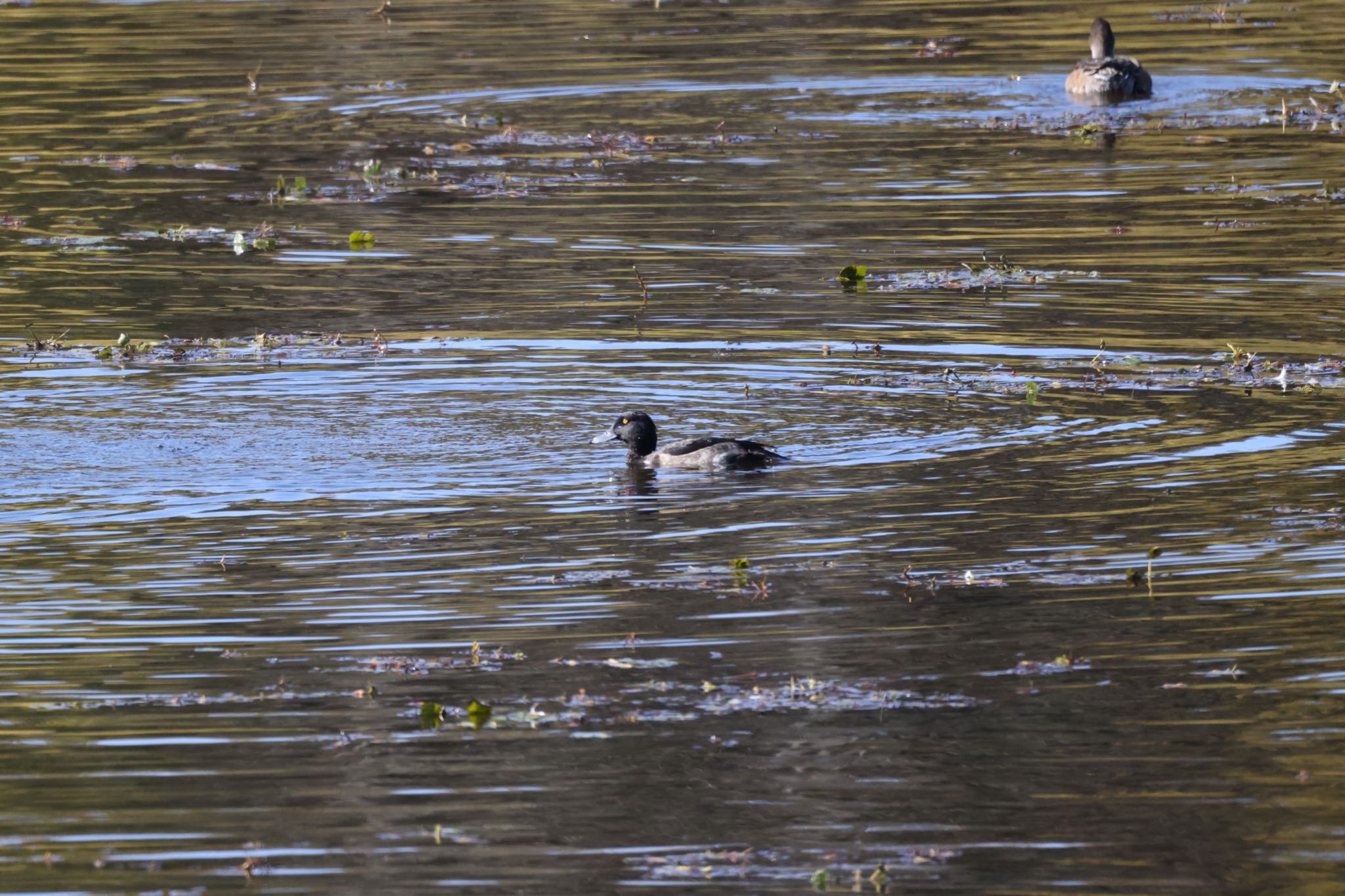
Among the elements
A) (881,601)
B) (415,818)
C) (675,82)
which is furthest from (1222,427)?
(675,82)

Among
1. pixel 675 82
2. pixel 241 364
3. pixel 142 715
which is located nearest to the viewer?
pixel 142 715

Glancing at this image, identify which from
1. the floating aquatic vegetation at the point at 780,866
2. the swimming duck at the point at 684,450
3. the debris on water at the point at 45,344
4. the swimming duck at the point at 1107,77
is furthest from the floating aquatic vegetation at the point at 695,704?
the swimming duck at the point at 1107,77

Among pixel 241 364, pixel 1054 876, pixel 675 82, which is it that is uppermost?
pixel 675 82

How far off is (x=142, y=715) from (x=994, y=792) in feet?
11.9

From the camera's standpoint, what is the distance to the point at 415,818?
7906mm

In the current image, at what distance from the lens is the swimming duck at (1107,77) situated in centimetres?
2634

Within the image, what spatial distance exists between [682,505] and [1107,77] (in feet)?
50.4

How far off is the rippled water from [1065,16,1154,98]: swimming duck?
33 cm

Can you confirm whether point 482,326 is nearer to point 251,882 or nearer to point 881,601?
point 881,601

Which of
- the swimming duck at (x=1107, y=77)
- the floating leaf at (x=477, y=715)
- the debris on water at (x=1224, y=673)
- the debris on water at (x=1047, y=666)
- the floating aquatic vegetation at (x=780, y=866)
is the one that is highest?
the swimming duck at (x=1107, y=77)

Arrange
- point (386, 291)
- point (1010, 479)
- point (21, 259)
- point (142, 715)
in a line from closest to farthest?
point (142, 715), point (1010, 479), point (386, 291), point (21, 259)

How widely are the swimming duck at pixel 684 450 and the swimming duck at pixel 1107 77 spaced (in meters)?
14.4

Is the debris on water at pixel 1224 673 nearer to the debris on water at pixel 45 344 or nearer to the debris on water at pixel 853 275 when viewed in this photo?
the debris on water at pixel 853 275

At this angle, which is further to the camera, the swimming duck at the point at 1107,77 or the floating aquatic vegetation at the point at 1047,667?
the swimming duck at the point at 1107,77
